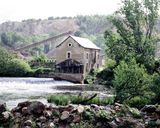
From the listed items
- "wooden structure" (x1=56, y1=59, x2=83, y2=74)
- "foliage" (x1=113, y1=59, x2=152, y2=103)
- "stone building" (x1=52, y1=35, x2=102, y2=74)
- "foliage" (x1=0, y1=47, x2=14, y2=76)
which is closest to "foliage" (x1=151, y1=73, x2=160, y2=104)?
"foliage" (x1=113, y1=59, x2=152, y2=103)

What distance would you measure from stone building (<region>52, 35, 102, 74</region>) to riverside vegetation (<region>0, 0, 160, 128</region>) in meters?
25.6

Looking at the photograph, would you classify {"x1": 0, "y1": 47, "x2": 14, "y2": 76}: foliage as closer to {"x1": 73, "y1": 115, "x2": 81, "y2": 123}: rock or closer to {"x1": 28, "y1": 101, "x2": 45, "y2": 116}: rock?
{"x1": 28, "y1": 101, "x2": 45, "y2": 116}: rock

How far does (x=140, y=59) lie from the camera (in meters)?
44.2

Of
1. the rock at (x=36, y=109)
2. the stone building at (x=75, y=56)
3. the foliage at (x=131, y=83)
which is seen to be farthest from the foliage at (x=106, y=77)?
the rock at (x=36, y=109)

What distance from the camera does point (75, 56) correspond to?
78875 mm

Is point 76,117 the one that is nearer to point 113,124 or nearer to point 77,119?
point 77,119

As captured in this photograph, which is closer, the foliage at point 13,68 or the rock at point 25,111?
the rock at point 25,111

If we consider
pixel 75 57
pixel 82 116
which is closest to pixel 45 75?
pixel 75 57

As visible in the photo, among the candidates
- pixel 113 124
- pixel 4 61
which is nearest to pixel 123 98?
pixel 113 124

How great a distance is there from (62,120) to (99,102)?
9.10 metres

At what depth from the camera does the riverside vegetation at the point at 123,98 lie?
19141mm

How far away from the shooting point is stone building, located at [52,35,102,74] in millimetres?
77750

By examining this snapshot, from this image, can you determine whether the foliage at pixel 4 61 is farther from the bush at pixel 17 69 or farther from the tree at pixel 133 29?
the tree at pixel 133 29

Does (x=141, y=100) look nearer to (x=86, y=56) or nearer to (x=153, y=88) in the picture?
(x=153, y=88)
